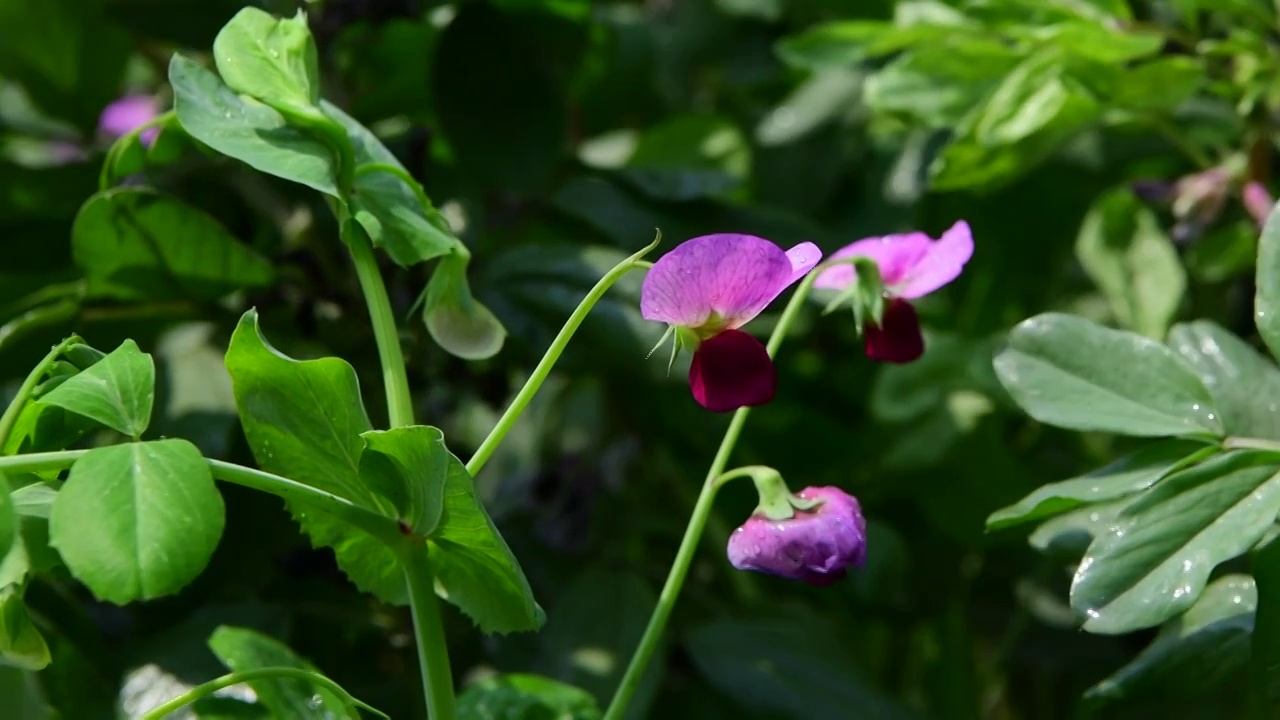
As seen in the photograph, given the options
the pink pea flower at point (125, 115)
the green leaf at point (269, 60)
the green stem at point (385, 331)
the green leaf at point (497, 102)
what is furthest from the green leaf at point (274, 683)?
the pink pea flower at point (125, 115)

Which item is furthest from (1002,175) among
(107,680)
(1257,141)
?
(107,680)

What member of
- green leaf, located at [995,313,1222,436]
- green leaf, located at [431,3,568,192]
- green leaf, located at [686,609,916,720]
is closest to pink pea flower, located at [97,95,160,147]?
green leaf, located at [431,3,568,192]

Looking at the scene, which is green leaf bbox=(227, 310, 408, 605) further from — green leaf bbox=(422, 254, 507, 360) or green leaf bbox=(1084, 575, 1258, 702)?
green leaf bbox=(1084, 575, 1258, 702)

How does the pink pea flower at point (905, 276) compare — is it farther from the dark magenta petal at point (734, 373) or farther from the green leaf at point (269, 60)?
the green leaf at point (269, 60)

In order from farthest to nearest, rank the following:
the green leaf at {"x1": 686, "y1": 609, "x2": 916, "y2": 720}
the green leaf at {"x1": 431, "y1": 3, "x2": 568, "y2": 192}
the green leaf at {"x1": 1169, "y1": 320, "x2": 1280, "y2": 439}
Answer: the green leaf at {"x1": 431, "y1": 3, "x2": 568, "y2": 192} < the green leaf at {"x1": 686, "y1": 609, "x2": 916, "y2": 720} < the green leaf at {"x1": 1169, "y1": 320, "x2": 1280, "y2": 439}

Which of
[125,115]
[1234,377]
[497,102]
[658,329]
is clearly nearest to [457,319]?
[658,329]

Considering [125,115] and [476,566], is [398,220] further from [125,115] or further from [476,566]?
[125,115]
